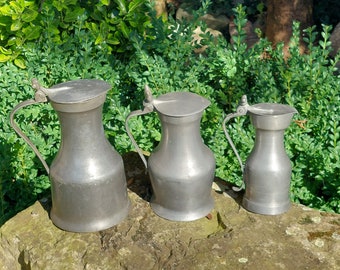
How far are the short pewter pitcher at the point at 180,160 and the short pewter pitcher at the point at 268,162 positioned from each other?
6.9 inches

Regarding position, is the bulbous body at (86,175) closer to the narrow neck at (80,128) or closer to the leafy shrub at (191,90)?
the narrow neck at (80,128)

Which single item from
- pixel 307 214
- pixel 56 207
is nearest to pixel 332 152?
pixel 307 214

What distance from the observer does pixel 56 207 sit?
→ 2443 millimetres

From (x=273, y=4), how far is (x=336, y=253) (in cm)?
323

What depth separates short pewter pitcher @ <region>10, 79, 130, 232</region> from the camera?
88.0 inches

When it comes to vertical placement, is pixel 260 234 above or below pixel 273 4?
below

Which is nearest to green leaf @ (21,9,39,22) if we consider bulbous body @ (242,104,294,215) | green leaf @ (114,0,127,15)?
green leaf @ (114,0,127,15)

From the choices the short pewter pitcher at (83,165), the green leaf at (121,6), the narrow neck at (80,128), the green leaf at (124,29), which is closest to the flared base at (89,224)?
the short pewter pitcher at (83,165)

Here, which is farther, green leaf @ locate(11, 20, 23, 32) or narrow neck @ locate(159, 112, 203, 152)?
green leaf @ locate(11, 20, 23, 32)

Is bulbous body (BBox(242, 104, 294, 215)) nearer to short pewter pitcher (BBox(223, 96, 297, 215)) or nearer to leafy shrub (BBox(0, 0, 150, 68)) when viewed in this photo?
short pewter pitcher (BBox(223, 96, 297, 215))

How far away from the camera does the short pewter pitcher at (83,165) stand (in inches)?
88.0

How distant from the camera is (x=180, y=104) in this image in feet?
7.61

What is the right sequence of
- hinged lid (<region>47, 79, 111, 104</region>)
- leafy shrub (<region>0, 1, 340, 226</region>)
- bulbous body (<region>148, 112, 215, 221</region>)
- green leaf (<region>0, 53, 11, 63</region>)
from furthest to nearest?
green leaf (<region>0, 53, 11, 63</region>)
leafy shrub (<region>0, 1, 340, 226</region>)
bulbous body (<region>148, 112, 215, 221</region>)
hinged lid (<region>47, 79, 111, 104</region>)

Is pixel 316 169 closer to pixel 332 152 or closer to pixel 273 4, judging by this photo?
pixel 332 152
